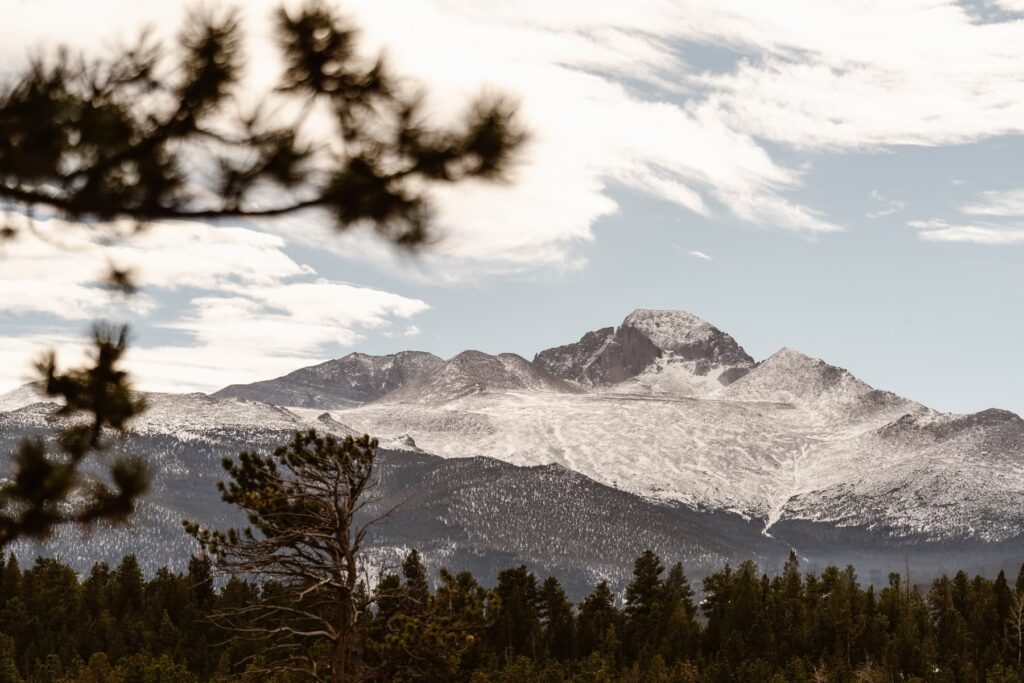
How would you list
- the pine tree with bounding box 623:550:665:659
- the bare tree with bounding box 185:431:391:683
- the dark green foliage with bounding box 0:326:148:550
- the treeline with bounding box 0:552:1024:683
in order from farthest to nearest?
the pine tree with bounding box 623:550:665:659 → the treeline with bounding box 0:552:1024:683 → the bare tree with bounding box 185:431:391:683 → the dark green foliage with bounding box 0:326:148:550

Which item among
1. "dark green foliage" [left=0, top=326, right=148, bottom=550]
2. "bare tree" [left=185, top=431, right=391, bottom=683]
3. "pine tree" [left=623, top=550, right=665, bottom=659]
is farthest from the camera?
"pine tree" [left=623, top=550, right=665, bottom=659]

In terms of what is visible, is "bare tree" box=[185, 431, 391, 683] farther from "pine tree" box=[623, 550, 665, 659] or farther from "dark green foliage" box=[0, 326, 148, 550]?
"pine tree" box=[623, 550, 665, 659]

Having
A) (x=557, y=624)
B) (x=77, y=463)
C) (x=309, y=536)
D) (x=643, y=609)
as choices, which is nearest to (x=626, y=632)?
(x=643, y=609)

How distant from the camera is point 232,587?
124625 mm

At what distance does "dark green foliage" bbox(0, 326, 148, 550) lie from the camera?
12.1 m

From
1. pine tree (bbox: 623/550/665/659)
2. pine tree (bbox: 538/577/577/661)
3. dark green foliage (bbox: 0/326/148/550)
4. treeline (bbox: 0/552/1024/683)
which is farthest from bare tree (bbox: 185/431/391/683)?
pine tree (bbox: 623/550/665/659)

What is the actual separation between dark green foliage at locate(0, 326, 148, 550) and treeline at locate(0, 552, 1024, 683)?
278 ft

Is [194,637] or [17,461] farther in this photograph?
[194,637]

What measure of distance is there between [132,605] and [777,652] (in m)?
71.0

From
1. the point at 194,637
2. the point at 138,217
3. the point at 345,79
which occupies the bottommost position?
the point at 194,637

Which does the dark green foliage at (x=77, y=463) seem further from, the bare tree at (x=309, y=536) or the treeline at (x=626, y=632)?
the treeline at (x=626, y=632)

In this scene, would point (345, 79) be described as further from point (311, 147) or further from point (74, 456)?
point (74, 456)

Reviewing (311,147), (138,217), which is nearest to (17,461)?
(138,217)

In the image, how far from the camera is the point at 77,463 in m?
13.0
